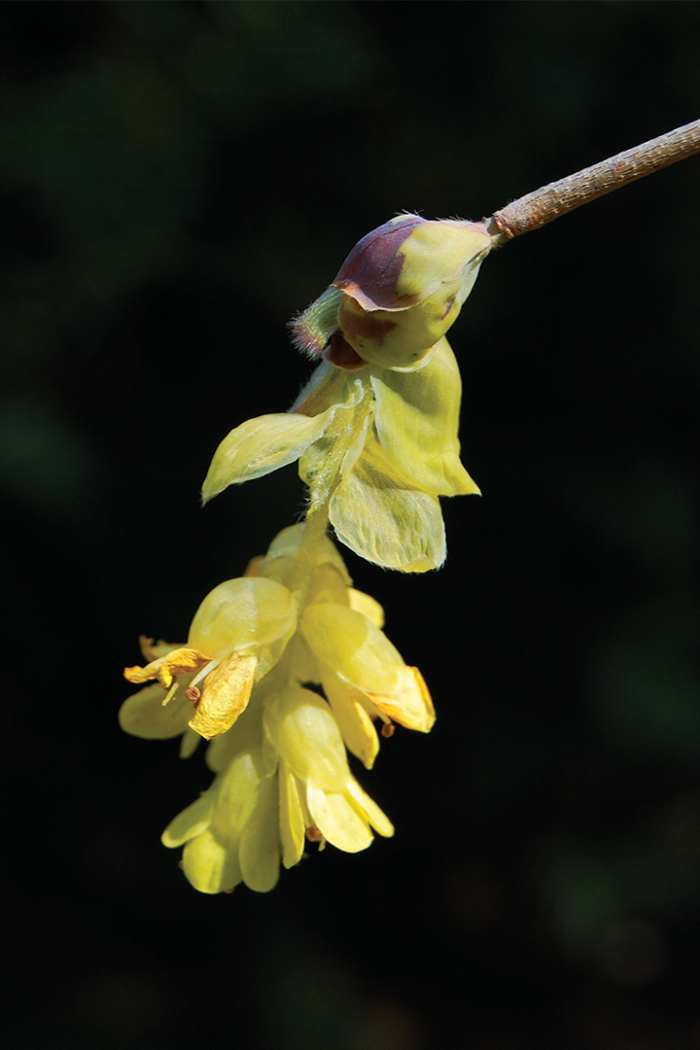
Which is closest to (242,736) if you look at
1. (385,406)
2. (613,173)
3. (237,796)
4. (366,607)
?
(237,796)

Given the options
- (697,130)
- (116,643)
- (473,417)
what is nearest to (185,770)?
(116,643)

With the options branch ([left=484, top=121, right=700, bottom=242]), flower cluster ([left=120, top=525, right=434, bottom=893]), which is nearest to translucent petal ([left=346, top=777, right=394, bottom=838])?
flower cluster ([left=120, top=525, right=434, bottom=893])

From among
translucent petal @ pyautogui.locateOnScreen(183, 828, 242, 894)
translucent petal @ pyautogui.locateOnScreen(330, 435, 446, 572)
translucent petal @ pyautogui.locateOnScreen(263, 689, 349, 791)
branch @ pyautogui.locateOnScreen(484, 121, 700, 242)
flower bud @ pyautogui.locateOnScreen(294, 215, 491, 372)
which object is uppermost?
branch @ pyautogui.locateOnScreen(484, 121, 700, 242)

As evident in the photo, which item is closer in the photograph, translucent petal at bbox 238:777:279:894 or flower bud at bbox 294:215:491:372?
flower bud at bbox 294:215:491:372

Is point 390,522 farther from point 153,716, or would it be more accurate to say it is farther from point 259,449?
point 153,716

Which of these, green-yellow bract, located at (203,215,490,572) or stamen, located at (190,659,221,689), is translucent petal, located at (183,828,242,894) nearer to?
stamen, located at (190,659,221,689)

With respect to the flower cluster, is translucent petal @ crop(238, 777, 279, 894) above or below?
below

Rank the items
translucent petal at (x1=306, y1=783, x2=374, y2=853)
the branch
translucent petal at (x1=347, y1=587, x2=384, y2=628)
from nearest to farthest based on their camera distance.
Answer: the branch → translucent petal at (x1=306, y1=783, x2=374, y2=853) → translucent petal at (x1=347, y1=587, x2=384, y2=628)
